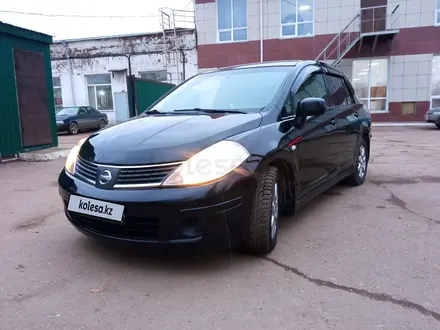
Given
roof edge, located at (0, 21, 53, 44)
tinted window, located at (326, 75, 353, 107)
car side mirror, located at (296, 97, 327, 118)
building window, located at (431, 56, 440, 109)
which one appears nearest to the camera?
car side mirror, located at (296, 97, 327, 118)

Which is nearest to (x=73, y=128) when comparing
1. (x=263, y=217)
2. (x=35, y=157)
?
(x=35, y=157)

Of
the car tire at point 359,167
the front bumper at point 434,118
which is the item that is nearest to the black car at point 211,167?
the car tire at point 359,167

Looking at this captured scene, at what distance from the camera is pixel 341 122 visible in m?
4.30

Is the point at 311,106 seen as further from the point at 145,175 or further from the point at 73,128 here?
the point at 73,128

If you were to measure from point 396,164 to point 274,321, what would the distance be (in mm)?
5749

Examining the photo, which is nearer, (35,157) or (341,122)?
(341,122)

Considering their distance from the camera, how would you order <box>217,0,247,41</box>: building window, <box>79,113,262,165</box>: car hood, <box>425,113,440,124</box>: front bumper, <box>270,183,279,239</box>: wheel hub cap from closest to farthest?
1. <box>79,113,262,165</box>: car hood
2. <box>270,183,279,239</box>: wheel hub cap
3. <box>425,113,440,124</box>: front bumper
4. <box>217,0,247,41</box>: building window

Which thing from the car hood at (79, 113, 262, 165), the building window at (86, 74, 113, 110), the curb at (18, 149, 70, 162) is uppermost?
the building window at (86, 74, 113, 110)

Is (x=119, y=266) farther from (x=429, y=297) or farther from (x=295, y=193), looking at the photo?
(x=429, y=297)

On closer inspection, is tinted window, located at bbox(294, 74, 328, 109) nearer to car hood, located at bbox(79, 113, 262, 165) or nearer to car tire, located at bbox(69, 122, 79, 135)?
car hood, located at bbox(79, 113, 262, 165)

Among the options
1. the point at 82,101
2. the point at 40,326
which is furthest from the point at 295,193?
the point at 82,101

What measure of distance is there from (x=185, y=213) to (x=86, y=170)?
2.93ft

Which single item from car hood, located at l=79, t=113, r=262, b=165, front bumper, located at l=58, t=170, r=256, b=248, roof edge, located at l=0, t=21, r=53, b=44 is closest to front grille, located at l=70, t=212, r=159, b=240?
front bumper, located at l=58, t=170, r=256, b=248

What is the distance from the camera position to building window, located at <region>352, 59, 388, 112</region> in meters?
17.2
